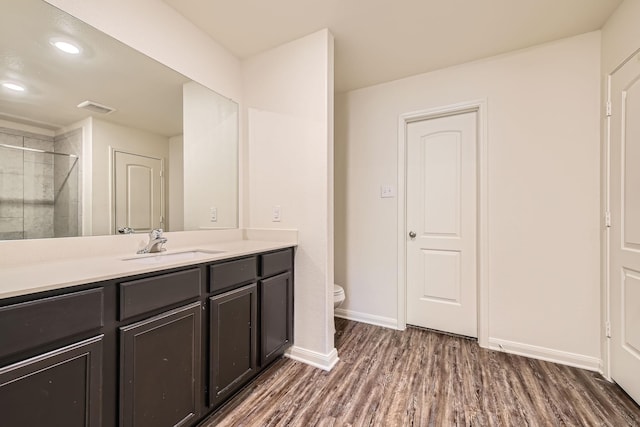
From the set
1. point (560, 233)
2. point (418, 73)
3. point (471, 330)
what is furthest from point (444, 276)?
point (418, 73)

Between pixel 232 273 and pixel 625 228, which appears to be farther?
pixel 625 228

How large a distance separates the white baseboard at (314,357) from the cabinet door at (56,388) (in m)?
1.28

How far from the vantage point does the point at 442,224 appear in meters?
2.49

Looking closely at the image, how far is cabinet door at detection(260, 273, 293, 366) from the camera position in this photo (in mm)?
1733

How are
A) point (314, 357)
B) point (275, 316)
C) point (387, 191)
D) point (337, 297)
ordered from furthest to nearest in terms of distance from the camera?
point (387, 191)
point (337, 297)
point (314, 357)
point (275, 316)

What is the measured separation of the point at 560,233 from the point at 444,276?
0.91 metres

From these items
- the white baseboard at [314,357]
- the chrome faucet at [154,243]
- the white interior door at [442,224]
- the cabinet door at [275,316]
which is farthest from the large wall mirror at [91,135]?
the white interior door at [442,224]

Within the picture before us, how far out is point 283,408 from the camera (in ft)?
4.94

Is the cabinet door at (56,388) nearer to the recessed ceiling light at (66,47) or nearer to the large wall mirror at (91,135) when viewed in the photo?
the large wall mirror at (91,135)

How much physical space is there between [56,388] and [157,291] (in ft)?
1.28

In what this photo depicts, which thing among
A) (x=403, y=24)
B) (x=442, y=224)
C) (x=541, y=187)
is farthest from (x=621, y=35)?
(x=442, y=224)

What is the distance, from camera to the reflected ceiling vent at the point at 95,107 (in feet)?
4.69

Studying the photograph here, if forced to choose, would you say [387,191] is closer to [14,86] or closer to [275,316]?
[275,316]

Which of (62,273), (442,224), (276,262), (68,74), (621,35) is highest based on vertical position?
(621,35)
